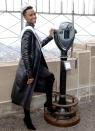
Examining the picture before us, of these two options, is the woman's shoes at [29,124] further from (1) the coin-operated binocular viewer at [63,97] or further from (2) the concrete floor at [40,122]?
(1) the coin-operated binocular viewer at [63,97]

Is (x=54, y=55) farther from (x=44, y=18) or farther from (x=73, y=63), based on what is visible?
(x=44, y=18)

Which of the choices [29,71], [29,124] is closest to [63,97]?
[29,124]

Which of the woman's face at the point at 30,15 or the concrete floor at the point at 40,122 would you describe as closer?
the woman's face at the point at 30,15

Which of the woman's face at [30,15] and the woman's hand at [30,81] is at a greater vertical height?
the woman's face at [30,15]

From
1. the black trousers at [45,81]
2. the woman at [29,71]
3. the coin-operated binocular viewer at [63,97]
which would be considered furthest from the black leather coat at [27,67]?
the coin-operated binocular viewer at [63,97]

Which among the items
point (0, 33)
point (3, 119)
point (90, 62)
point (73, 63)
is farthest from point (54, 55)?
point (3, 119)

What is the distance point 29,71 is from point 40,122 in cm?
80

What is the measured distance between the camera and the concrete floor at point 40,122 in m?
3.58

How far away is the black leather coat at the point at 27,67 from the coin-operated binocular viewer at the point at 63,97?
27cm

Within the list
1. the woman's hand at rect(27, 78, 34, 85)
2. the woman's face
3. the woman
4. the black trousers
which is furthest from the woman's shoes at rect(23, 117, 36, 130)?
the woman's face

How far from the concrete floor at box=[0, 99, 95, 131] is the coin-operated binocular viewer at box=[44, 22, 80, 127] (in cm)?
7

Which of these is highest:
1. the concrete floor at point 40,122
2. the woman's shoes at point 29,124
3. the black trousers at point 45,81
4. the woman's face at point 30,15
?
the woman's face at point 30,15

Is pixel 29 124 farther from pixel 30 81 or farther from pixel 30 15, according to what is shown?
pixel 30 15

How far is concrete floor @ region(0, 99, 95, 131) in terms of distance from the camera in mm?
3578
